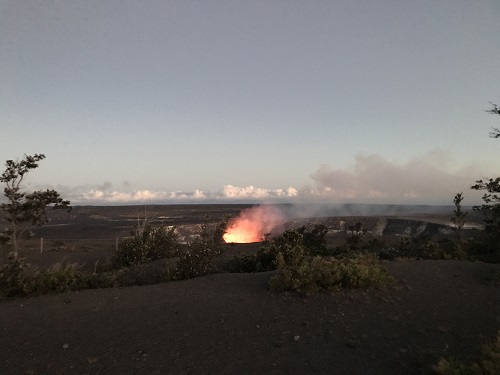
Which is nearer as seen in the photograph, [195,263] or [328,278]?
[328,278]

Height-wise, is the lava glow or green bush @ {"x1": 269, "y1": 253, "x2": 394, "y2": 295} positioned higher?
green bush @ {"x1": 269, "y1": 253, "x2": 394, "y2": 295}

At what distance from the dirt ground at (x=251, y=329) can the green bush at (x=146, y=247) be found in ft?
26.1

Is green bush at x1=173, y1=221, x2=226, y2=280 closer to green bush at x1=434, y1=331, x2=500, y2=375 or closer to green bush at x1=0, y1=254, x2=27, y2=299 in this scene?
green bush at x1=0, y1=254, x2=27, y2=299

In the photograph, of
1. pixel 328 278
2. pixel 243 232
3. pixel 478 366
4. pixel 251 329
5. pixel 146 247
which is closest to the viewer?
pixel 478 366

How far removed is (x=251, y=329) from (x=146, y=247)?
1235 centimetres

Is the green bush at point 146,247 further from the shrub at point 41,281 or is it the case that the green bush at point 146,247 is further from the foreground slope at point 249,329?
the foreground slope at point 249,329

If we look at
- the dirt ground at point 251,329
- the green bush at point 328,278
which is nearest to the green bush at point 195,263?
the dirt ground at point 251,329

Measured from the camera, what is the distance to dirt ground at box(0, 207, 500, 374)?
18.3 feet

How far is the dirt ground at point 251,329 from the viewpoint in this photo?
18.3ft

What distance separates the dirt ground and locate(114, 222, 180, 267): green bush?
7945mm

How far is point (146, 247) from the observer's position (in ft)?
59.0

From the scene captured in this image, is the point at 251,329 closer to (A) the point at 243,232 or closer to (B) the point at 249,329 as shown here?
(B) the point at 249,329

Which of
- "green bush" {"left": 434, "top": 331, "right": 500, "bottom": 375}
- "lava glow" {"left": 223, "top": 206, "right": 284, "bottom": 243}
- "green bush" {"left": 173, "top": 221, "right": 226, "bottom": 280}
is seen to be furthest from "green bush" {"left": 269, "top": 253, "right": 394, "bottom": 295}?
"lava glow" {"left": 223, "top": 206, "right": 284, "bottom": 243}

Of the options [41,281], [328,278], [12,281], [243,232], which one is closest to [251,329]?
[328,278]
